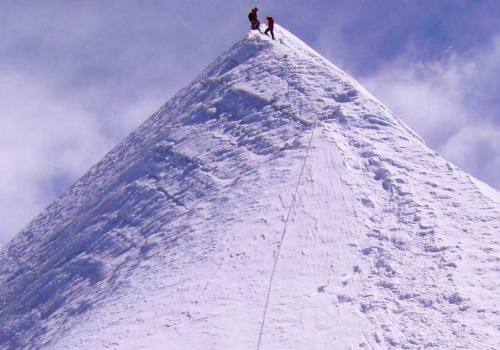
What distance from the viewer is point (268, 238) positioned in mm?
27266

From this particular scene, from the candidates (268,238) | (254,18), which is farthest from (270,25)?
(268,238)

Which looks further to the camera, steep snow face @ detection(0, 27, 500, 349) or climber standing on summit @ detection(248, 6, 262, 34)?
climber standing on summit @ detection(248, 6, 262, 34)

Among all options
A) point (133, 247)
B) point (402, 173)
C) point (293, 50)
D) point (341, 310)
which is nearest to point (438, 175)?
point (402, 173)

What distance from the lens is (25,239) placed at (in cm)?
3966

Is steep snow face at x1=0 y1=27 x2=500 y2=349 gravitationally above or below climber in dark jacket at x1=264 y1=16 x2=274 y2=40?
below

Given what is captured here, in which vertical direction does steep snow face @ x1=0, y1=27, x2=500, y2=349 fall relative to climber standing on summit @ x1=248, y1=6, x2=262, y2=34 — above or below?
below

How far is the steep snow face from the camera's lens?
23.0 m

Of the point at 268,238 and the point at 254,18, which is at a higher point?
the point at 254,18

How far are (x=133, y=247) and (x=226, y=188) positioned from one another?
4.11 meters

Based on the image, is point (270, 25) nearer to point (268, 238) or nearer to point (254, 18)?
point (254, 18)

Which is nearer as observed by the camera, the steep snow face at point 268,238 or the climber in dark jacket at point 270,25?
the steep snow face at point 268,238

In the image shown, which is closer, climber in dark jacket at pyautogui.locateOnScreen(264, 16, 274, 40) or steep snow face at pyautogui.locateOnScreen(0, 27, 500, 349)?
steep snow face at pyautogui.locateOnScreen(0, 27, 500, 349)

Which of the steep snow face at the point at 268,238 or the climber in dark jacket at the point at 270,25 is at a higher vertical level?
the climber in dark jacket at the point at 270,25

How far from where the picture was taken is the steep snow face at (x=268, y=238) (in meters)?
23.0
